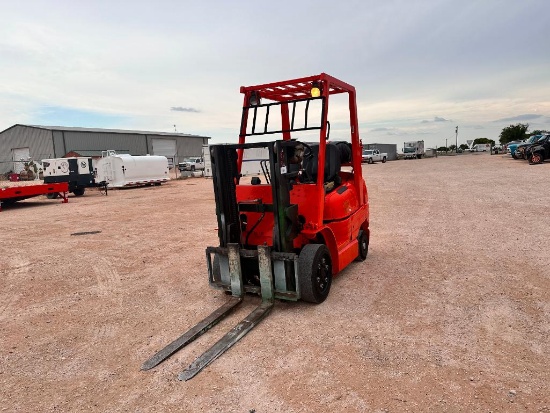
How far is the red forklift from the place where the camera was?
4738mm

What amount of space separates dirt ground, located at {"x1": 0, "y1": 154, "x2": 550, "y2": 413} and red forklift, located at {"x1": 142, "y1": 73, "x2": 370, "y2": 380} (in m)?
0.27

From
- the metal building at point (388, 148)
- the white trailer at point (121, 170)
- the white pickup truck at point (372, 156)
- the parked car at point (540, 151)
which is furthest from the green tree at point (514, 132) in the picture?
the white trailer at point (121, 170)

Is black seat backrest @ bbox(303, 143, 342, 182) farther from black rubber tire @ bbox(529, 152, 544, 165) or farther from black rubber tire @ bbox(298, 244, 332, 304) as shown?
black rubber tire @ bbox(529, 152, 544, 165)

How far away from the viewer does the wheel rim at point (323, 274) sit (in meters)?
4.89

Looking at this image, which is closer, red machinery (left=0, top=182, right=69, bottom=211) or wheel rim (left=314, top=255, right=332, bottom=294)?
wheel rim (left=314, top=255, right=332, bottom=294)

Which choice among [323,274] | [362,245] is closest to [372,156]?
[362,245]

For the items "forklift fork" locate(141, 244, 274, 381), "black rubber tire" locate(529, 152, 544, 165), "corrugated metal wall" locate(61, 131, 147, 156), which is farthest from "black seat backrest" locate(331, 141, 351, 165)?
"corrugated metal wall" locate(61, 131, 147, 156)

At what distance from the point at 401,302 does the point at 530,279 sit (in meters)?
2.08

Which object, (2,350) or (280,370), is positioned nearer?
(280,370)

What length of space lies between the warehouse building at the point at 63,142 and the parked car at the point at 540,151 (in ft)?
106

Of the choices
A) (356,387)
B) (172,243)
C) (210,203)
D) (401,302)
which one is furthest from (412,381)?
(210,203)

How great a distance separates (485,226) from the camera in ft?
29.2

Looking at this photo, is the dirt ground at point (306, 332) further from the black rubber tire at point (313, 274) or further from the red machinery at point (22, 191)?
the red machinery at point (22, 191)

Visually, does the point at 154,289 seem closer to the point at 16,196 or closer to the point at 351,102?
the point at 351,102
